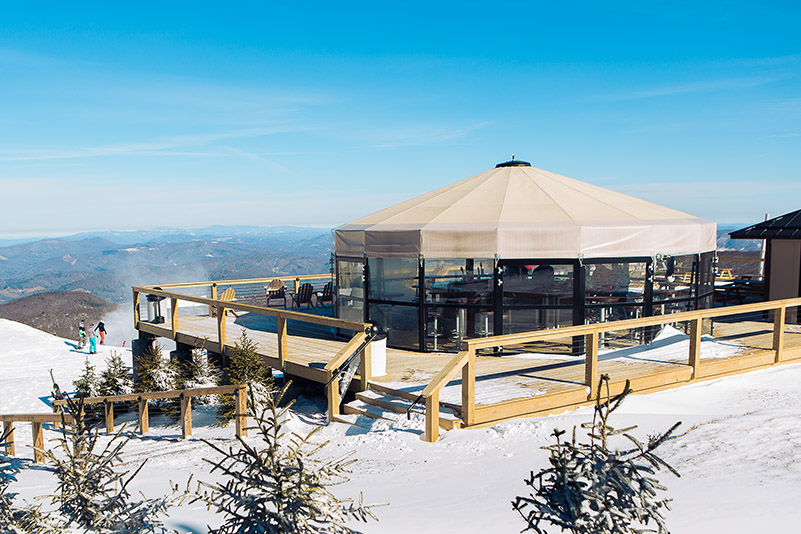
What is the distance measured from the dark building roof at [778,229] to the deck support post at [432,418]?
1006 cm

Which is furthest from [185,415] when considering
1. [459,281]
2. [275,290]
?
[275,290]

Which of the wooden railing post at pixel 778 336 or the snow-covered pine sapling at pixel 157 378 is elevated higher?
the wooden railing post at pixel 778 336

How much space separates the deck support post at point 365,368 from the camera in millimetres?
7699

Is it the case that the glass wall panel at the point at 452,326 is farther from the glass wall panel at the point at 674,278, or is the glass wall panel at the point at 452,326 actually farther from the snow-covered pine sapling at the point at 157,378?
the snow-covered pine sapling at the point at 157,378

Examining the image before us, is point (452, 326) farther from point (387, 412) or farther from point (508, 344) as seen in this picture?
point (508, 344)

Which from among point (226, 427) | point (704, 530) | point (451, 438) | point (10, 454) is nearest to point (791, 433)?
point (704, 530)

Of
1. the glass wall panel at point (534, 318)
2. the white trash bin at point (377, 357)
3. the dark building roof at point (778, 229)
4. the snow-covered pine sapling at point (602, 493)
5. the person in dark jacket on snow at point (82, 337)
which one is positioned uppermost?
the dark building roof at point (778, 229)

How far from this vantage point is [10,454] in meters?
8.60

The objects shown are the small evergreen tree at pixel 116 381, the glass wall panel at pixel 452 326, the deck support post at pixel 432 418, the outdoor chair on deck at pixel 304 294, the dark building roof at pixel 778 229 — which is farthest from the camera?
the outdoor chair on deck at pixel 304 294

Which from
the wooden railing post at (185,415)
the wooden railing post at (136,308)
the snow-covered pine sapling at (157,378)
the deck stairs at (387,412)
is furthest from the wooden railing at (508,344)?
the wooden railing post at (136,308)

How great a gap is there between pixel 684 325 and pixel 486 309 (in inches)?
156

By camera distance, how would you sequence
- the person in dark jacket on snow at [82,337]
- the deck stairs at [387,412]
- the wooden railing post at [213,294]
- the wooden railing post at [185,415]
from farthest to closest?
the person in dark jacket on snow at [82,337], the wooden railing post at [213,294], the wooden railing post at [185,415], the deck stairs at [387,412]

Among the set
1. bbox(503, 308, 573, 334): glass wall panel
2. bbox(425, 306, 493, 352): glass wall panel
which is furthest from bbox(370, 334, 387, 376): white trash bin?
bbox(503, 308, 573, 334): glass wall panel

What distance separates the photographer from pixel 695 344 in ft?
24.8
